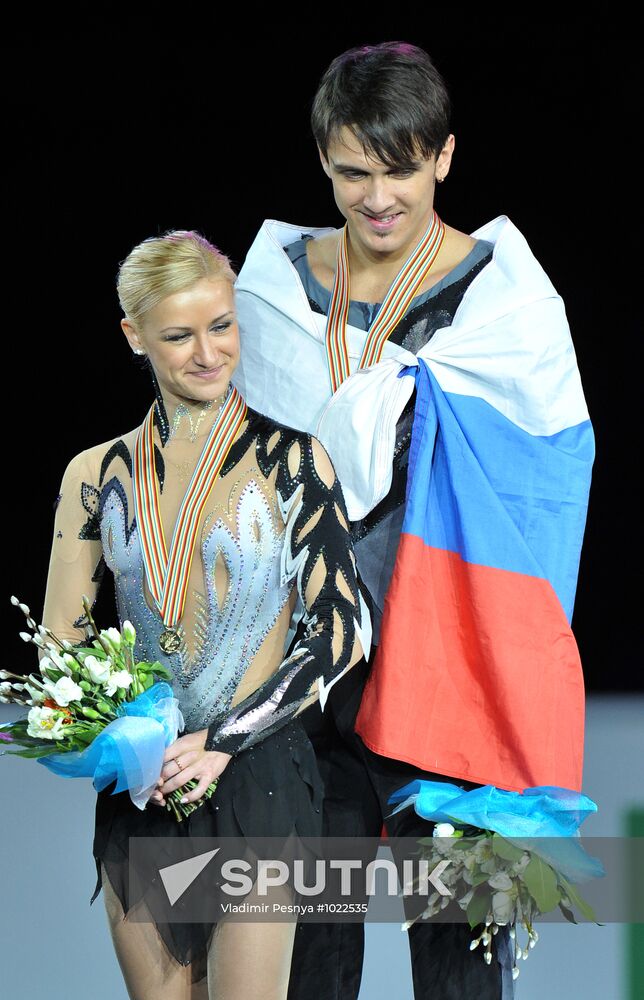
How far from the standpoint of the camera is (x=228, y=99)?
4.84 meters

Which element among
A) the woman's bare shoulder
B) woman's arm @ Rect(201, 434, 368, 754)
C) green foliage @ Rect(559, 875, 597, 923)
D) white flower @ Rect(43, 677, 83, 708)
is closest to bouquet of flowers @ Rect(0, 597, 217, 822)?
white flower @ Rect(43, 677, 83, 708)

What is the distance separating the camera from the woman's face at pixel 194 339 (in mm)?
2416

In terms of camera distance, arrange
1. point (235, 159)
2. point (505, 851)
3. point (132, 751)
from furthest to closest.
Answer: point (235, 159) < point (505, 851) < point (132, 751)

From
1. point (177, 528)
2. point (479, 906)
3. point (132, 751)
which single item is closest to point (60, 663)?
point (132, 751)

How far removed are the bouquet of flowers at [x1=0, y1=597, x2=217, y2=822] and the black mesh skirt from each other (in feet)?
0.13

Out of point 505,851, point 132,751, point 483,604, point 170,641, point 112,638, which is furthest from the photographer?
point 483,604

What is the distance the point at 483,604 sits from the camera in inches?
106

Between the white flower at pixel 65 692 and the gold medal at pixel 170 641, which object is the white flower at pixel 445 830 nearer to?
the gold medal at pixel 170 641

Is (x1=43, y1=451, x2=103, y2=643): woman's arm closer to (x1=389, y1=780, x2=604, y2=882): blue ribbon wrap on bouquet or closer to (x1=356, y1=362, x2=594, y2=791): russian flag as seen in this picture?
(x1=356, y1=362, x2=594, y2=791): russian flag

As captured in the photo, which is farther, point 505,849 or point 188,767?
point 505,849

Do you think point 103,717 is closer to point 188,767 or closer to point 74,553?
point 188,767

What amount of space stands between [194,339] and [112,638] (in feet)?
1.64

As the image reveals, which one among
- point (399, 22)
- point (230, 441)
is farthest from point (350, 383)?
point (399, 22)

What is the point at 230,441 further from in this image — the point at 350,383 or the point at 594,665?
the point at 594,665
